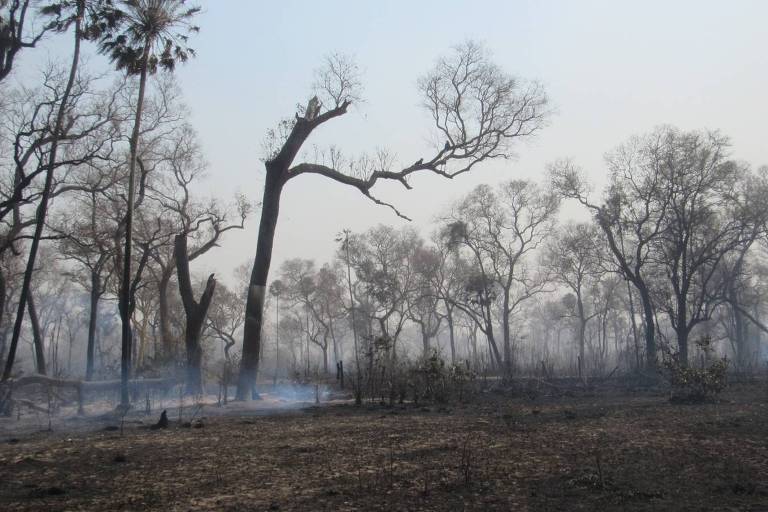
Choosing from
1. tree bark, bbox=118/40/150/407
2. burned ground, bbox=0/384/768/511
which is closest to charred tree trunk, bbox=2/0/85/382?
tree bark, bbox=118/40/150/407

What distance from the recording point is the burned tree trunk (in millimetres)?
19859

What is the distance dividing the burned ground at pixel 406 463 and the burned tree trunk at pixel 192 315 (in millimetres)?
7002

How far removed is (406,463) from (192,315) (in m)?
14.6

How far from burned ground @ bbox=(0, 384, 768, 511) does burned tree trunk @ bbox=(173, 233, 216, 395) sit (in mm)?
7002

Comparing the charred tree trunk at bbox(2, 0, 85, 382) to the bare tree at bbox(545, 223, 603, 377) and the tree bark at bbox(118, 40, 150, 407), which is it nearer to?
the tree bark at bbox(118, 40, 150, 407)

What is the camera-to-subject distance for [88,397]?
62.8ft

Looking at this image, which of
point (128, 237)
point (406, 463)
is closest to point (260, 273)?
point (128, 237)

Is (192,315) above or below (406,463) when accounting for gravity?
above

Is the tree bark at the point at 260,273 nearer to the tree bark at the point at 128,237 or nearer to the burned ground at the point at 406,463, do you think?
the tree bark at the point at 128,237

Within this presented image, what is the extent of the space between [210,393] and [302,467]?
1533 cm

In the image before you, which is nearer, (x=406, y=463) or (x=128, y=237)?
(x=406, y=463)

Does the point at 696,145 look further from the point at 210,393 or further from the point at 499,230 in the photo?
the point at 210,393

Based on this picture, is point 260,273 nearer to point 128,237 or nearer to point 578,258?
point 128,237

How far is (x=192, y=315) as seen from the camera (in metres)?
20.8
